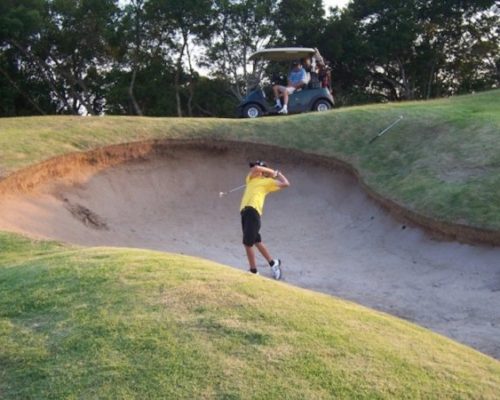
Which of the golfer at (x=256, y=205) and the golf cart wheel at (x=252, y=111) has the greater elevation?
the golf cart wheel at (x=252, y=111)

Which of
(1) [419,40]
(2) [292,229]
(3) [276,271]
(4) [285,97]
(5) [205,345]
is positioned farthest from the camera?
(1) [419,40]

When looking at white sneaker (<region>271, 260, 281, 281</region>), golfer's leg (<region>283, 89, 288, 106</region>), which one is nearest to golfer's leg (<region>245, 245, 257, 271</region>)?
white sneaker (<region>271, 260, 281, 281</region>)

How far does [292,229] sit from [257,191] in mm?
3778

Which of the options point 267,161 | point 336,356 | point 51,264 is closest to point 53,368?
point 336,356

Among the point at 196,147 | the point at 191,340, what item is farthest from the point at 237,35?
the point at 191,340

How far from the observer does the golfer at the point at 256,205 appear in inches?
410

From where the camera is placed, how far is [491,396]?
15.9 ft

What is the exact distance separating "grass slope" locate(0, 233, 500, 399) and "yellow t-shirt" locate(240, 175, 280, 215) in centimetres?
363

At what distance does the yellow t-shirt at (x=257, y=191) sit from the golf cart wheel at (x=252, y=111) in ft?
35.6

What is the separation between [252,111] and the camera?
21422 mm

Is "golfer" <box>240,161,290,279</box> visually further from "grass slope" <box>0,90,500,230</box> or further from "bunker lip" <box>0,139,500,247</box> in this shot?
"grass slope" <box>0,90,500,230</box>

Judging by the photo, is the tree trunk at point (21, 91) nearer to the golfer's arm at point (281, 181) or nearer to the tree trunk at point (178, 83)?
the tree trunk at point (178, 83)

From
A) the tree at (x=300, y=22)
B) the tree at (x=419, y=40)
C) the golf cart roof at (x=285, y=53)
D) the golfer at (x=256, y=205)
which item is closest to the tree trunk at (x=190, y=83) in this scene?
the tree at (x=300, y=22)

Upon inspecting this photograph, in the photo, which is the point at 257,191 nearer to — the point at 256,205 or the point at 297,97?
the point at 256,205
